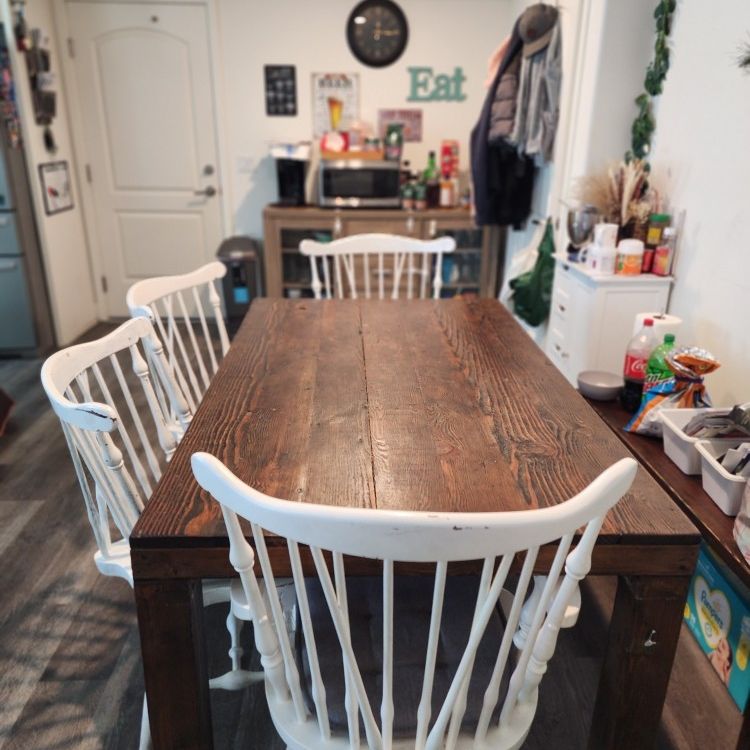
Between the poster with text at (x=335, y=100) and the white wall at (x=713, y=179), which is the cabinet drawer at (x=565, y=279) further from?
the poster with text at (x=335, y=100)

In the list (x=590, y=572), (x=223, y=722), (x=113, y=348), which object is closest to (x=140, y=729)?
(x=223, y=722)

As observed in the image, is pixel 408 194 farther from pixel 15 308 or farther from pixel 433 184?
pixel 15 308

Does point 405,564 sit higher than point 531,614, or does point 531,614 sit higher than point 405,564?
point 405,564

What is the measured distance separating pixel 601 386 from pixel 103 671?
1596 millimetres

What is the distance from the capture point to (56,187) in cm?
396

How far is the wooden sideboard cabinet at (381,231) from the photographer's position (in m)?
4.04

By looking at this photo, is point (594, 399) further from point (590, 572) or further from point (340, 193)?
point (340, 193)

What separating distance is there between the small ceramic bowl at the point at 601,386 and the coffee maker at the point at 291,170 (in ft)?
8.60

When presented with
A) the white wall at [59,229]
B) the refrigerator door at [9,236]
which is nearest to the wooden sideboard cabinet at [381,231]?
the white wall at [59,229]

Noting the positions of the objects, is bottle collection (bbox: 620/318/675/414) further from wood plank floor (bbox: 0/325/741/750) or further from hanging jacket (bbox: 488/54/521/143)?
hanging jacket (bbox: 488/54/521/143)

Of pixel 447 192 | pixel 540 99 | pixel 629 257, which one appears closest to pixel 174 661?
pixel 629 257

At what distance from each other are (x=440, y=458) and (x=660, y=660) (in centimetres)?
49

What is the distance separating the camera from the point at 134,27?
13.3 ft

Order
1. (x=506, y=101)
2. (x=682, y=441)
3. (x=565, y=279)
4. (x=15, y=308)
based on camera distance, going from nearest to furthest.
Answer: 1. (x=682, y=441)
2. (x=565, y=279)
3. (x=506, y=101)
4. (x=15, y=308)
